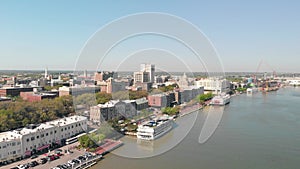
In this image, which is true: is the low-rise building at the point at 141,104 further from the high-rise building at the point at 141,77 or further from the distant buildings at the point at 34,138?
the high-rise building at the point at 141,77

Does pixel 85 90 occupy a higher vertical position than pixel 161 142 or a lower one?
higher

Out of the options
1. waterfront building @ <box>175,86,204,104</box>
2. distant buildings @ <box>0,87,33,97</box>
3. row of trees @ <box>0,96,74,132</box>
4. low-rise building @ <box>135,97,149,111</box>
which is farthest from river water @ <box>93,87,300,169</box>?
distant buildings @ <box>0,87,33,97</box>

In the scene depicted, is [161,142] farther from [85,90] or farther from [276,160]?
[85,90]

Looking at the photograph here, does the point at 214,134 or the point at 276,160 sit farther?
the point at 214,134

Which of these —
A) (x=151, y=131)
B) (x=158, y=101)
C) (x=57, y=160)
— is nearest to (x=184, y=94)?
(x=158, y=101)

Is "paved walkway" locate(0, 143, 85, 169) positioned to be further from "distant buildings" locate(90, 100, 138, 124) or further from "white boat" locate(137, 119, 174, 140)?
"distant buildings" locate(90, 100, 138, 124)

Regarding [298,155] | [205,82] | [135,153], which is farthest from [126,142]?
[205,82]
